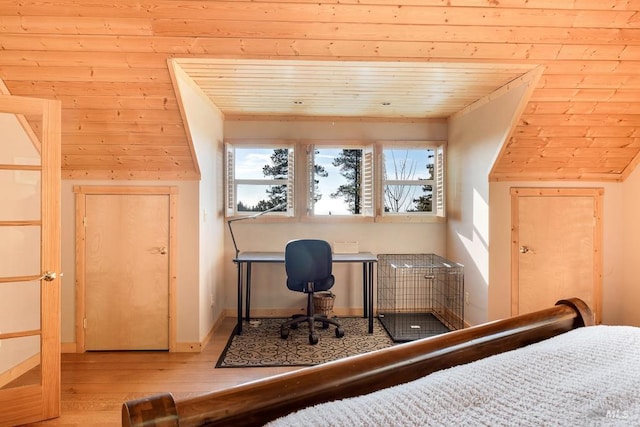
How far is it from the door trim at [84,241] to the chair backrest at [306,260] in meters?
1.05

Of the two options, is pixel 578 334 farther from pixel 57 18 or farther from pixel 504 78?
pixel 57 18

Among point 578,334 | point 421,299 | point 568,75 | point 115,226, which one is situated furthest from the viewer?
point 421,299

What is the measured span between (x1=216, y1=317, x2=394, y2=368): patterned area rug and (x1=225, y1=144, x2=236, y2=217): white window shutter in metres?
1.35

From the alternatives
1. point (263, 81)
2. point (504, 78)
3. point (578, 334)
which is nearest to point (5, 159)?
point (263, 81)

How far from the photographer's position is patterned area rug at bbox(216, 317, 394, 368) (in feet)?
10.1

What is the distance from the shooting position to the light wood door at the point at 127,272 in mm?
3264

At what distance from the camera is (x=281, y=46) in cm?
238

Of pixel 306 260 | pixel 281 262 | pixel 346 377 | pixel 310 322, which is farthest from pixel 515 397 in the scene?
pixel 281 262

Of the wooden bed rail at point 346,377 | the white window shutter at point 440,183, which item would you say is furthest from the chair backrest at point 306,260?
the wooden bed rail at point 346,377

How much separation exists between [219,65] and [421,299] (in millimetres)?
3416

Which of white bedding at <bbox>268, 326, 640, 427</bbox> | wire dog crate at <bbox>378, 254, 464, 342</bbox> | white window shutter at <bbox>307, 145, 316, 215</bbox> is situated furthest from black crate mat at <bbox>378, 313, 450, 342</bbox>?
white bedding at <bbox>268, 326, 640, 427</bbox>

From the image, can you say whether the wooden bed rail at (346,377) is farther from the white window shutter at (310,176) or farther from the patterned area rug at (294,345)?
the white window shutter at (310,176)

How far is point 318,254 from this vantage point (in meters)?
3.51

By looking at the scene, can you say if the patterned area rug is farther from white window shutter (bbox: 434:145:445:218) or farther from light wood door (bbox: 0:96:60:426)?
white window shutter (bbox: 434:145:445:218)
